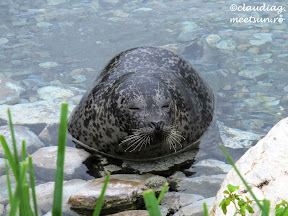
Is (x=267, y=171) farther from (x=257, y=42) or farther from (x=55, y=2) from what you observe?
(x=55, y=2)

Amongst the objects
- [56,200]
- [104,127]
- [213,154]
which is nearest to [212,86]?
[213,154]

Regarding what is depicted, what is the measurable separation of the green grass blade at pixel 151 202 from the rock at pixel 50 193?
3.03m

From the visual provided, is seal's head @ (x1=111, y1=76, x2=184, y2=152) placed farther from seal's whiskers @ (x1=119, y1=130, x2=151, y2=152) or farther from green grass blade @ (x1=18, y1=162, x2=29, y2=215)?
green grass blade @ (x1=18, y1=162, x2=29, y2=215)

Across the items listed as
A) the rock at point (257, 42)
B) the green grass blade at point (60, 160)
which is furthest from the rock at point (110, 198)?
the rock at point (257, 42)

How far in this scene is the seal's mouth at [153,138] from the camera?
498cm

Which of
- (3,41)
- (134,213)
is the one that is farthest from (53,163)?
(3,41)

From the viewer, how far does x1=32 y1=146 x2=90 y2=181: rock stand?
526cm

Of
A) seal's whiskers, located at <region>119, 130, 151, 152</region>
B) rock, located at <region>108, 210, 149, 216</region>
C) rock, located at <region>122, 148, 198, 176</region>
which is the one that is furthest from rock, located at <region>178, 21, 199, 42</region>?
rock, located at <region>108, 210, 149, 216</region>

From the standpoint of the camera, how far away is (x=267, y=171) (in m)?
3.35

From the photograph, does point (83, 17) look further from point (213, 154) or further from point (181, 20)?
point (213, 154)

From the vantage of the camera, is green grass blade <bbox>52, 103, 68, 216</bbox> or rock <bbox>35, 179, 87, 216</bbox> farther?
rock <bbox>35, 179, 87, 216</bbox>

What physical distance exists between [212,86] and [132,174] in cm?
287

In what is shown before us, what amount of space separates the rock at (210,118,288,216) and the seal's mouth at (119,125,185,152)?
1.37m

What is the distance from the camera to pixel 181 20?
10227 mm
